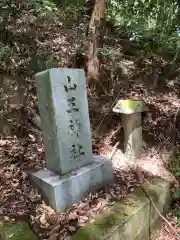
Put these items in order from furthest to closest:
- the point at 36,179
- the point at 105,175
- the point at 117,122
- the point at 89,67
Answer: the point at 89,67 < the point at 117,122 < the point at 105,175 < the point at 36,179

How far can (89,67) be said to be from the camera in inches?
161

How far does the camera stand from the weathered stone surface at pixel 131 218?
2.16m

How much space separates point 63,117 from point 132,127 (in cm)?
134

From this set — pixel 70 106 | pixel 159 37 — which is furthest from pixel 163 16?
pixel 70 106

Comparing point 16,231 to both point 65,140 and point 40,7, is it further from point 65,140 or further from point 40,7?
point 40,7

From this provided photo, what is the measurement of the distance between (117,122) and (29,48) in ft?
7.27

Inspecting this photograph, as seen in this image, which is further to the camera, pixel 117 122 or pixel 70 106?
pixel 117 122

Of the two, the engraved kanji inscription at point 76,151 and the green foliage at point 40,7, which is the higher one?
the green foliage at point 40,7

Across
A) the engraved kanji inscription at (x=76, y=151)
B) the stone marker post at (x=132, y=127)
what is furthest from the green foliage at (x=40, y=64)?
the engraved kanji inscription at (x=76, y=151)

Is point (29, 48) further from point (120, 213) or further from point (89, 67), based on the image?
point (120, 213)

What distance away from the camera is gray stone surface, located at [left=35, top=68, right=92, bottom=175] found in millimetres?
2334

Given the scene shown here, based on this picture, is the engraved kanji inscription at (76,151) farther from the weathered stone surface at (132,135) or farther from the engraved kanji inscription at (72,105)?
the weathered stone surface at (132,135)

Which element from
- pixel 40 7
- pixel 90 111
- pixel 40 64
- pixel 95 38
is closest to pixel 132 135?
pixel 90 111

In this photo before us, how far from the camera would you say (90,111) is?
3.94 metres
